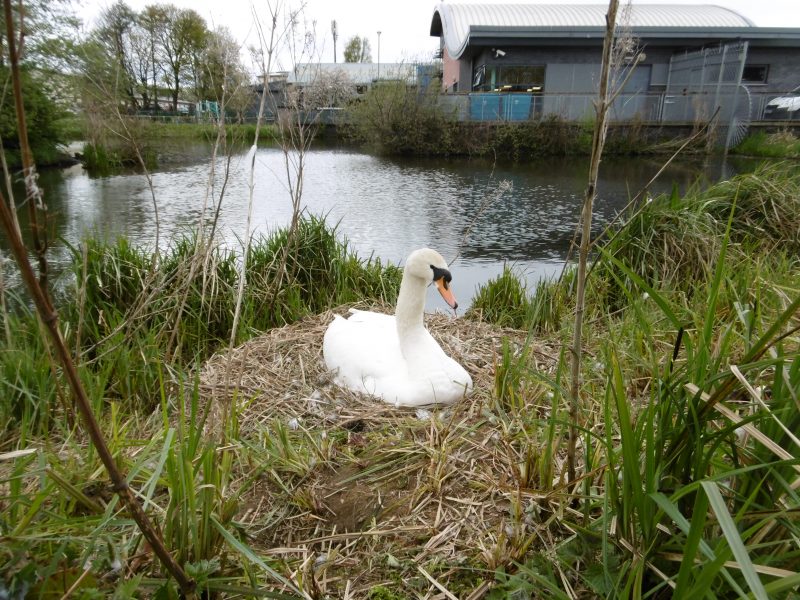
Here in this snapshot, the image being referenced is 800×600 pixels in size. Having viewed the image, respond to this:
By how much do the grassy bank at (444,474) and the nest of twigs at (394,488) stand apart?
0.01 metres

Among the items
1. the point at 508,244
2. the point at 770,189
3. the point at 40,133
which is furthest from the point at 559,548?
the point at 40,133

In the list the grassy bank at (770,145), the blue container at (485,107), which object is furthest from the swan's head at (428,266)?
the blue container at (485,107)

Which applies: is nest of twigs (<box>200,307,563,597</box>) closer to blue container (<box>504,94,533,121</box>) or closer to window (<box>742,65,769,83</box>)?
blue container (<box>504,94,533,121</box>)

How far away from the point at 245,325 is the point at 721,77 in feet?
77.7

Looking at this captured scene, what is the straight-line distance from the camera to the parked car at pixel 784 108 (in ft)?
71.6

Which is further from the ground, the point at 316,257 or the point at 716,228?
the point at 716,228

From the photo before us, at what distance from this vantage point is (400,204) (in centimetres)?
1274

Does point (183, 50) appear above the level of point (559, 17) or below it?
below

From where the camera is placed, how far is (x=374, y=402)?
3137 millimetres

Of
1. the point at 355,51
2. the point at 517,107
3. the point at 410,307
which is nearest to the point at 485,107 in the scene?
the point at 517,107

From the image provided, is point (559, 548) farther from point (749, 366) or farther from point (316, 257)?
point (316, 257)

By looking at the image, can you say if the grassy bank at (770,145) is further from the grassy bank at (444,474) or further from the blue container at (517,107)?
the grassy bank at (444,474)

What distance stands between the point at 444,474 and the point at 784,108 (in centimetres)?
2721

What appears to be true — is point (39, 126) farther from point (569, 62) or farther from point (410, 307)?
point (569, 62)
